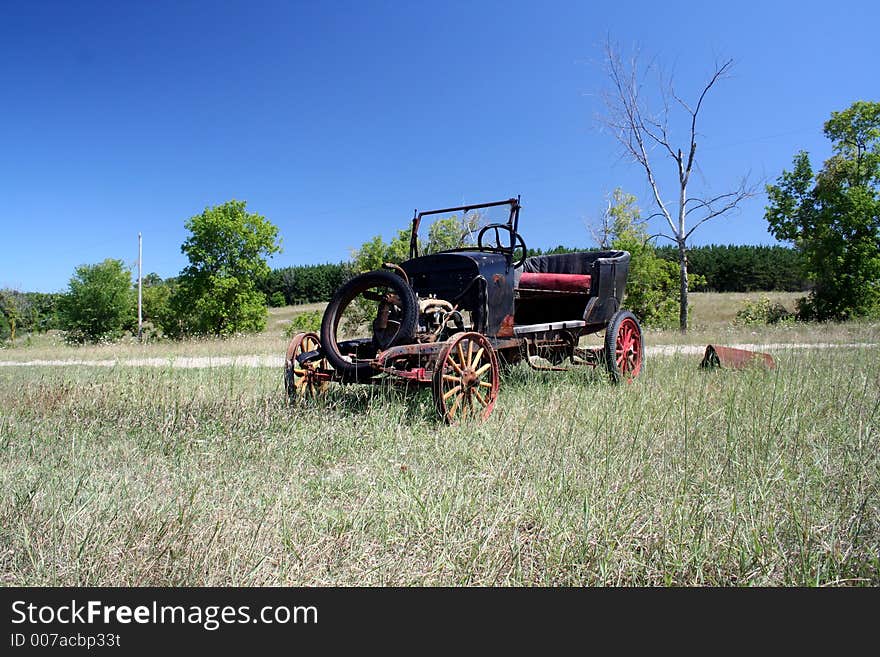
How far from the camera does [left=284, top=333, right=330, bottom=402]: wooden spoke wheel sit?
5.08m

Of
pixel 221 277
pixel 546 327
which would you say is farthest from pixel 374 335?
pixel 221 277

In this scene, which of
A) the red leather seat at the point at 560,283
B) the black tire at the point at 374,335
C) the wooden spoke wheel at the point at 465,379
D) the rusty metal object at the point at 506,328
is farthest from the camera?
the red leather seat at the point at 560,283

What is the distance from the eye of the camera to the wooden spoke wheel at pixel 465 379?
423 centimetres

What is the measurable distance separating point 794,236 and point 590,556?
105 ft

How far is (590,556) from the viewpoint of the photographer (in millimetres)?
2264

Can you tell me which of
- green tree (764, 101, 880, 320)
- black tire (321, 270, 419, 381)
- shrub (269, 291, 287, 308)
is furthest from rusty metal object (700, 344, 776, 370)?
shrub (269, 291, 287, 308)

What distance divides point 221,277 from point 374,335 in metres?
34.1

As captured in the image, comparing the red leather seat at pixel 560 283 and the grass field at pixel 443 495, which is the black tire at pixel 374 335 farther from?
the red leather seat at pixel 560 283

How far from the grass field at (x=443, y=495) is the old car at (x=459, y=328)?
1.27 ft

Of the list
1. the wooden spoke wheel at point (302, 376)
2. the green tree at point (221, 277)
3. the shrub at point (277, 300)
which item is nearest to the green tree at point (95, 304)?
the green tree at point (221, 277)

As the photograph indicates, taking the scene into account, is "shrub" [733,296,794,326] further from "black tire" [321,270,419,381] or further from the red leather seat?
"black tire" [321,270,419,381]

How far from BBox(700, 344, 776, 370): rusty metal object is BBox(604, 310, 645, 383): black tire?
0.81 metres

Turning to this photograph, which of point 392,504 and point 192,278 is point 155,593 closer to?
point 392,504

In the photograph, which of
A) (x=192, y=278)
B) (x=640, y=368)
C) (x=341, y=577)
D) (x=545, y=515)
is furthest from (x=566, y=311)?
(x=192, y=278)
